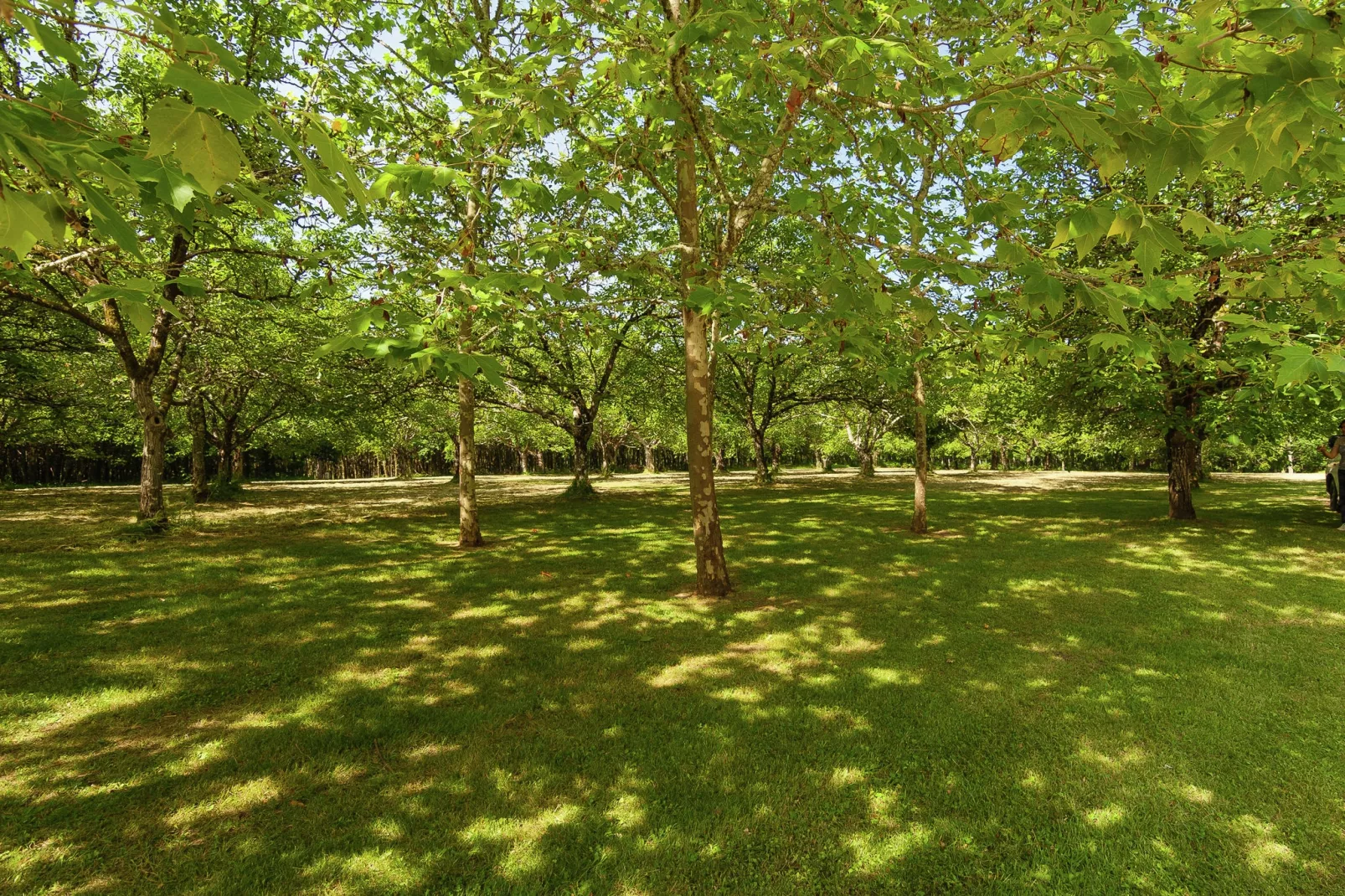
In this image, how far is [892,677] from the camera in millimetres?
5723

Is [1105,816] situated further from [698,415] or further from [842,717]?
[698,415]

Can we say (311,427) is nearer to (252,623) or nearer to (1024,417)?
(252,623)

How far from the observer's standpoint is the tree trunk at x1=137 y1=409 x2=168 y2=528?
1320cm

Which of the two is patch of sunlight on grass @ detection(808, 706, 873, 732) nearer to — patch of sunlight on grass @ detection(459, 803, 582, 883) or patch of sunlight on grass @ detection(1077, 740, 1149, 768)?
patch of sunlight on grass @ detection(1077, 740, 1149, 768)

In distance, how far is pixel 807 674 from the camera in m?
5.79

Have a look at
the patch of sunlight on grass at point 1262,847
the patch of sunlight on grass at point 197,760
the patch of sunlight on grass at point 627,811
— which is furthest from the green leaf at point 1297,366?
the patch of sunlight on grass at point 197,760

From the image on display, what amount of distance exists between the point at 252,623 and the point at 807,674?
7.08 m

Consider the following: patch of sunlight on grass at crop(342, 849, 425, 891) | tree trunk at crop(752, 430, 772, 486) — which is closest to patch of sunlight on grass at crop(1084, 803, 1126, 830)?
patch of sunlight on grass at crop(342, 849, 425, 891)

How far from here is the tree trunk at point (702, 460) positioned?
318 inches

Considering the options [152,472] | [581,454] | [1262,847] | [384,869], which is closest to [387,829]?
[384,869]

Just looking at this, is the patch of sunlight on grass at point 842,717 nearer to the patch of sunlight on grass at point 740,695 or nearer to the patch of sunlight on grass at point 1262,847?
the patch of sunlight on grass at point 740,695

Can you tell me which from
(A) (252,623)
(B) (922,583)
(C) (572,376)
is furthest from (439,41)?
(C) (572,376)

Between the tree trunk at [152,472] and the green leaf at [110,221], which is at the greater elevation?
the green leaf at [110,221]

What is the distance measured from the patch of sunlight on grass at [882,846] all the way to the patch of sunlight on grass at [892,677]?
205cm
